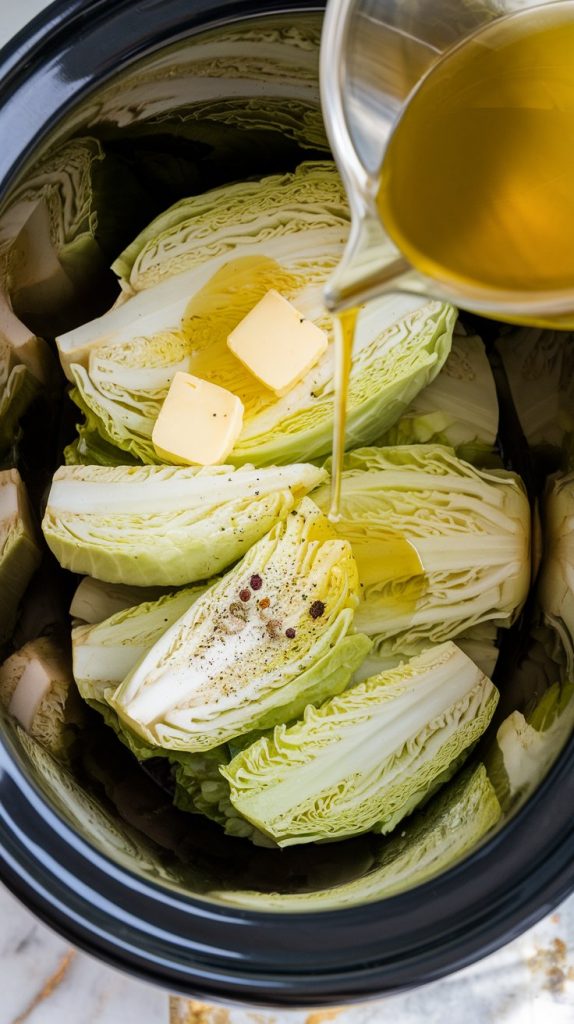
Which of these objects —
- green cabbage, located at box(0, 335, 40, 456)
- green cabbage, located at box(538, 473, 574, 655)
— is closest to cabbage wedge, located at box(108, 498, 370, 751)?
green cabbage, located at box(538, 473, 574, 655)

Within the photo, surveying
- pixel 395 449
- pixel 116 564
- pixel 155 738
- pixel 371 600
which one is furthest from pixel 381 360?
pixel 155 738

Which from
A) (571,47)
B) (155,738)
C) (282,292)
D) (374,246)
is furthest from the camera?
(282,292)

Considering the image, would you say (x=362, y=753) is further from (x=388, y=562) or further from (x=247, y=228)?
(x=247, y=228)

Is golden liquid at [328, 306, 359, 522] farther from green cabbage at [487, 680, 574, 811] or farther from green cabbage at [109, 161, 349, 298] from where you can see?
green cabbage at [487, 680, 574, 811]

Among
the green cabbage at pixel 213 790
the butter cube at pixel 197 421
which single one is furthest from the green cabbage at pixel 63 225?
the green cabbage at pixel 213 790

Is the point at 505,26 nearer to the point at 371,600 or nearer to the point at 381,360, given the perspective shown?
the point at 381,360
